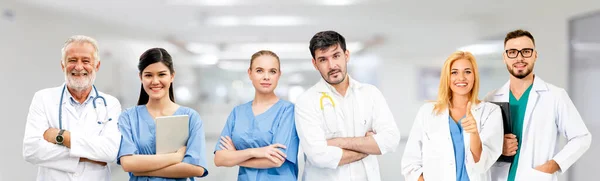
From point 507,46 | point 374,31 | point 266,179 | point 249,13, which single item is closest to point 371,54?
point 374,31

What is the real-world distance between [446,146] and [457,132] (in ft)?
0.26

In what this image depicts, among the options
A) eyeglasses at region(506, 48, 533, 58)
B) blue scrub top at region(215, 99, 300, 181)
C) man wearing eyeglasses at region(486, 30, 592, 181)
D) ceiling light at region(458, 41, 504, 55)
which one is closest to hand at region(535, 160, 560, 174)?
man wearing eyeglasses at region(486, 30, 592, 181)

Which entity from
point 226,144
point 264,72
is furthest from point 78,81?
point 264,72

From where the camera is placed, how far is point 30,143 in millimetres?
2217

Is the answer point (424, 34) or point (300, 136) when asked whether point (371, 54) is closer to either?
point (424, 34)

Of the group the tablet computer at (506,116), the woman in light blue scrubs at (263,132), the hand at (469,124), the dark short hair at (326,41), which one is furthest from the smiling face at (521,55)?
the woman in light blue scrubs at (263,132)

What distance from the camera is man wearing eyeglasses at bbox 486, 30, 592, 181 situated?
2.35m

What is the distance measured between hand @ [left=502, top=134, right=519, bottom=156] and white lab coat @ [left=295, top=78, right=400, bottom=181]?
497mm

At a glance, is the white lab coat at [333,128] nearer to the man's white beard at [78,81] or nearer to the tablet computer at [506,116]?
the tablet computer at [506,116]

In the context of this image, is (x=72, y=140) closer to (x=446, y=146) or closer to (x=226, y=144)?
(x=226, y=144)

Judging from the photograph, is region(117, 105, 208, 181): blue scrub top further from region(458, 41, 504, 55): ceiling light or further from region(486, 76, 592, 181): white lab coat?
region(458, 41, 504, 55): ceiling light

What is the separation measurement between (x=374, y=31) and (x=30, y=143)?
9.87 ft

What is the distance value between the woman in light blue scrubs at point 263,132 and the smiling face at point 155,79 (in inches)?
13.6

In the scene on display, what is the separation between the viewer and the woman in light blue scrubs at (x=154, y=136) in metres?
2.23
